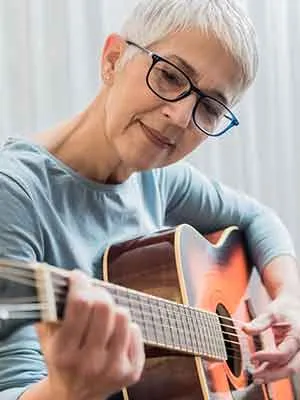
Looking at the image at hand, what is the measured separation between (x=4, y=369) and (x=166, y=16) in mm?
476

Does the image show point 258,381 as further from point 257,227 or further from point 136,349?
point 136,349

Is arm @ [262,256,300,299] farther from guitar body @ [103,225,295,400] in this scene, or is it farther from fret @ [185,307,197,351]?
fret @ [185,307,197,351]

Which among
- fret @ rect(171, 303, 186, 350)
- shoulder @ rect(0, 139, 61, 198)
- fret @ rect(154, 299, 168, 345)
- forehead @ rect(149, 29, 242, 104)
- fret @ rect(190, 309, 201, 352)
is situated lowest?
fret @ rect(190, 309, 201, 352)

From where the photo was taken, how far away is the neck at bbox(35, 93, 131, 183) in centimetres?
110

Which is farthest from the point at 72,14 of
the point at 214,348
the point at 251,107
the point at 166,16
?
the point at 214,348

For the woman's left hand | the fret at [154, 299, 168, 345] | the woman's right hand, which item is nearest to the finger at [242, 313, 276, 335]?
the woman's left hand

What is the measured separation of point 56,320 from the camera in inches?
26.5

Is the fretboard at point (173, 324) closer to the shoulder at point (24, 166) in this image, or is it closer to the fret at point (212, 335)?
the fret at point (212, 335)

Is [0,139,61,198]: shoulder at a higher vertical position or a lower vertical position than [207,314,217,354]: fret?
higher

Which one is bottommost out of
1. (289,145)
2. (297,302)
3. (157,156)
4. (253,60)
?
(297,302)

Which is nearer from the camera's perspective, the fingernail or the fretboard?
the fretboard

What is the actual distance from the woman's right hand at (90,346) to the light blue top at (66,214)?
4.5 inches

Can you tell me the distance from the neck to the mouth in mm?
72

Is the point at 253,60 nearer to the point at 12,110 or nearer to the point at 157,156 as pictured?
the point at 157,156
